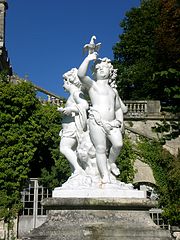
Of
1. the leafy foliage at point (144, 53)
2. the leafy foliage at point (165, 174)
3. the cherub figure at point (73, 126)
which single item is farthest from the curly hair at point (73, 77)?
the leafy foliage at point (144, 53)

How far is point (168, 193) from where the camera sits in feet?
57.9

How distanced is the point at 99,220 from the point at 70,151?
1.34 metres

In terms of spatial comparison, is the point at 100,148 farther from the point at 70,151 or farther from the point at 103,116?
the point at 70,151

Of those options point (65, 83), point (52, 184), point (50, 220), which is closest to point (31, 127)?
point (52, 184)

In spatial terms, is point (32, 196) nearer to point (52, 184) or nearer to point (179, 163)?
point (52, 184)

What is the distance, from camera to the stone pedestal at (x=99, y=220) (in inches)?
251

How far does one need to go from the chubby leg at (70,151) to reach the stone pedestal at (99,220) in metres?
0.82

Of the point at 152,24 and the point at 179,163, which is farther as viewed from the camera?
the point at 152,24

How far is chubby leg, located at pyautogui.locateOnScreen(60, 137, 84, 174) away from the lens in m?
7.45

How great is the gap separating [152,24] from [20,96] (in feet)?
38.6

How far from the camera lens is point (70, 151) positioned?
7531 millimetres

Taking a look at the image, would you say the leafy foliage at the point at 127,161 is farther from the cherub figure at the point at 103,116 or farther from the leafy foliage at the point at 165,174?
the cherub figure at the point at 103,116

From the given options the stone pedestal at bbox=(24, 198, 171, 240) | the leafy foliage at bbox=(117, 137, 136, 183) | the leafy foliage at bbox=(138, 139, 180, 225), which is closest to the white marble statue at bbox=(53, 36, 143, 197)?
the stone pedestal at bbox=(24, 198, 171, 240)

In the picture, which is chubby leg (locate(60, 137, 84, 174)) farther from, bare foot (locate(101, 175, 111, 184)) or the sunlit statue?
bare foot (locate(101, 175, 111, 184))
